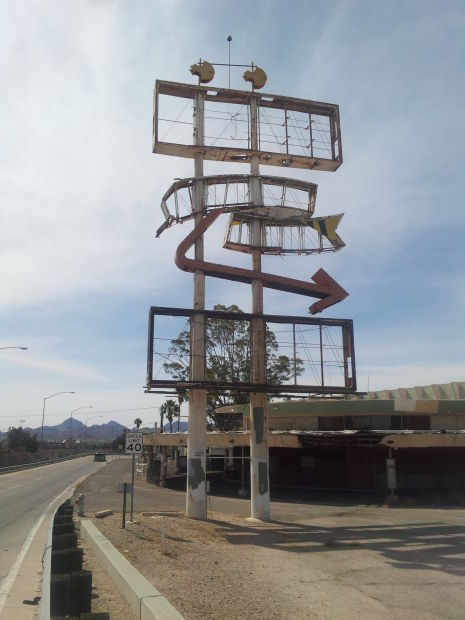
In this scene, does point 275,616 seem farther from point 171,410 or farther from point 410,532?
point 171,410

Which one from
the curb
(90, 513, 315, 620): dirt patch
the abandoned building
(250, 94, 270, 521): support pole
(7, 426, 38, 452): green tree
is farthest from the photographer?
(7, 426, 38, 452): green tree

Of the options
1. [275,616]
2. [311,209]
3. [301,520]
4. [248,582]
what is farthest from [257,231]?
[275,616]

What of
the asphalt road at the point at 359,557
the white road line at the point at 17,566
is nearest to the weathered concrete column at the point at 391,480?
the asphalt road at the point at 359,557

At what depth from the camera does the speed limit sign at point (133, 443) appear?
658 inches

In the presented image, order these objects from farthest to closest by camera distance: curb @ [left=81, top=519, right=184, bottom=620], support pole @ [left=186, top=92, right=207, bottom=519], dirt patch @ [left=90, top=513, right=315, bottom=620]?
support pole @ [left=186, top=92, right=207, bottom=519] → dirt patch @ [left=90, top=513, right=315, bottom=620] → curb @ [left=81, top=519, right=184, bottom=620]

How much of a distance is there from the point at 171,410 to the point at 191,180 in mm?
61297

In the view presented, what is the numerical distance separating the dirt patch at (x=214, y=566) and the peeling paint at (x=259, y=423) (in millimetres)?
3225

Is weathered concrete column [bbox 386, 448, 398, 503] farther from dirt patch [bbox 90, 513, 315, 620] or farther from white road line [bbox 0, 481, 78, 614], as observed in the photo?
white road line [bbox 0, 481, 78, 614]

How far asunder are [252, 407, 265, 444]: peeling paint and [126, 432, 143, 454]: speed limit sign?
5.07 metres

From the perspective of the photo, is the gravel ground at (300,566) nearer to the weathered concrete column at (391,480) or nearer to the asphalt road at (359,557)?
the asphalt road at (359,557)

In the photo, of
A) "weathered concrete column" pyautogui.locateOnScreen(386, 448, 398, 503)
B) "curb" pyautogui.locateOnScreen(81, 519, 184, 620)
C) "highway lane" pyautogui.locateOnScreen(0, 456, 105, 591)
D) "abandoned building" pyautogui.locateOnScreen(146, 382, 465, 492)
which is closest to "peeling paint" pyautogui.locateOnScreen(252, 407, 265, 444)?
"highway lane" pyautogui.locateOnScreen(0, 456, 105, 591)

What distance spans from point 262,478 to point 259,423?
1.95 metres

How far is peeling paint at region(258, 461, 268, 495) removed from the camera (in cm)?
2006

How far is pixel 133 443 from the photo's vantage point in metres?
16.9
